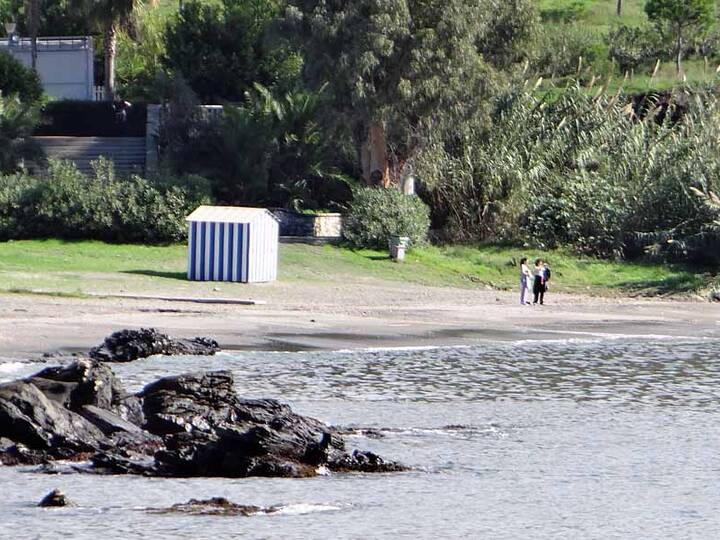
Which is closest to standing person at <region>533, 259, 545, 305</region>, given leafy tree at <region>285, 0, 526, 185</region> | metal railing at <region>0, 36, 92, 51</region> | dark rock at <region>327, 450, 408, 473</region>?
leafy tree at <region>285, 0, 526, 185</region>

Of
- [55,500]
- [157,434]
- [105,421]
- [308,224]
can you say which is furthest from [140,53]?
[55,500]

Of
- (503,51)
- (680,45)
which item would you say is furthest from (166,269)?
(680,45)

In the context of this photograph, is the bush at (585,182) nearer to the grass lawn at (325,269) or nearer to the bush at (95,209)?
the grass lawn at (325,269)

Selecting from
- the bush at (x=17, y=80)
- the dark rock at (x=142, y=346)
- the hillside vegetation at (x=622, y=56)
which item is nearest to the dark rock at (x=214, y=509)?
the dark rock at (x=142, y=346)

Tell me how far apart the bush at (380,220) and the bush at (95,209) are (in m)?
3.81

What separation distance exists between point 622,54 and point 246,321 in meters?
35.8

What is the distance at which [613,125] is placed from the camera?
42.3m

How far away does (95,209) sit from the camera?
34.5 meters

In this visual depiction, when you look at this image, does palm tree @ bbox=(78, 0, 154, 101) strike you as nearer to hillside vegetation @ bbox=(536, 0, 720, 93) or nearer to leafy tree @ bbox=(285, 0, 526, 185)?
leafy tree @ bbox=(285, 0, 526, 185)

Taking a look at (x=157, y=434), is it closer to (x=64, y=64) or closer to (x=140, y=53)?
(x=64, y=64)

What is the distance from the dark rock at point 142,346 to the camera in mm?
20156

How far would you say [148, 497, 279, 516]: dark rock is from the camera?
42.4 feet

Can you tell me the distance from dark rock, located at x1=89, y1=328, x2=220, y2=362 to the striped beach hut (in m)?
8.43

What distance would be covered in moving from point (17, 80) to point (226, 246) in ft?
56.1
